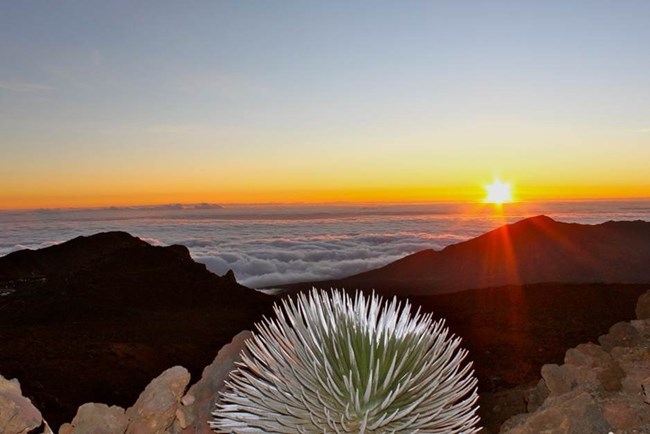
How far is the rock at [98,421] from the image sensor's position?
5.16 meters

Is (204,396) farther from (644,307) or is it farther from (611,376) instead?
(644,307)

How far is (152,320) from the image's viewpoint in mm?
13836

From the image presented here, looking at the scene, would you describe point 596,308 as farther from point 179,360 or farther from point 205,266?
point 205,266

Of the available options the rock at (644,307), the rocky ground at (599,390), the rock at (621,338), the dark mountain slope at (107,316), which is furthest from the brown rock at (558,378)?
the dark mountain slope at (107,316)

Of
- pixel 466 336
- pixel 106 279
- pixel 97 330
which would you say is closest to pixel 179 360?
pixel 97 330

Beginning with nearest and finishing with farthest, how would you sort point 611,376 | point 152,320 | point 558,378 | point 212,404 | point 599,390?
point 212,404
point 599,390
point 611,376
point 558,378
point 152,320

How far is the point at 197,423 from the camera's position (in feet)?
17.9

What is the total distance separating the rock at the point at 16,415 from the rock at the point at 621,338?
6.68m

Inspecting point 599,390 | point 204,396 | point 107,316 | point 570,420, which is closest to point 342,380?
point 570,420

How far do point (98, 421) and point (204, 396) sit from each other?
0.97 metres

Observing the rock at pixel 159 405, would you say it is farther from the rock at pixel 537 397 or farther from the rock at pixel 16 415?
the rock at pixel 537 397

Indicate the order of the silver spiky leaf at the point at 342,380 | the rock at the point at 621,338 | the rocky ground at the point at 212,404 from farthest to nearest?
the rock at the point at 621,338, the rocky ground at the point at 212,404, the silver spiky leaf at the point at 342,380

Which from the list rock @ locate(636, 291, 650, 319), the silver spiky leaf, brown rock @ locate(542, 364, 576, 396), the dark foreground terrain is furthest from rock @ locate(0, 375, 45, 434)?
rock @ locate(636, 291, 650, 319)

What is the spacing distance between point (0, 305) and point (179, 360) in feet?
20.3
